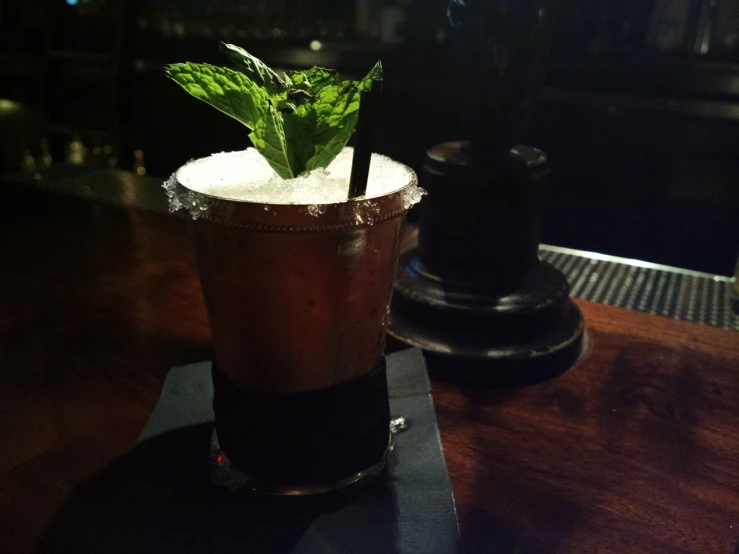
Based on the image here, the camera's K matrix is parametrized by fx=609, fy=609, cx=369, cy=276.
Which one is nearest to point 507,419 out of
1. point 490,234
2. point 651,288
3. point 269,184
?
point 490,234

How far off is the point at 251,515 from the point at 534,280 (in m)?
0.57

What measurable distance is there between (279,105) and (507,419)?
1.52 ft

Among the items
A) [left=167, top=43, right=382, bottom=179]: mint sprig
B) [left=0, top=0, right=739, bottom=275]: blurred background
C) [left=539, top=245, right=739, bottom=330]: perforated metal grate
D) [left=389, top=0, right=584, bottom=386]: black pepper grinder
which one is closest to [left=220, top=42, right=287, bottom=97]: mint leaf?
[left=167, top=43, right=382, bottom=179]: mint sprig

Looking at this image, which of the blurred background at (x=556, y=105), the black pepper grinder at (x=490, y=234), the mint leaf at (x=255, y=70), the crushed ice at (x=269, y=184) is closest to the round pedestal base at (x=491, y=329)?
the black pepper grinder at (x=490, y=234)

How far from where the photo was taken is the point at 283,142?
1.88ft

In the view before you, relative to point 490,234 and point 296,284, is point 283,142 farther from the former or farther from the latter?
point 490,234

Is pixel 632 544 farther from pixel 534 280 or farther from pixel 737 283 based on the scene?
pixel 737 283

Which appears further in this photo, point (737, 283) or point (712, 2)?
point (712, 2)

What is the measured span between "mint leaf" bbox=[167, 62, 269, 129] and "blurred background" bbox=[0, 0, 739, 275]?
1.19 metres

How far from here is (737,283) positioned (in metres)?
1.13

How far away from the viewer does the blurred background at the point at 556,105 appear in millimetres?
2654

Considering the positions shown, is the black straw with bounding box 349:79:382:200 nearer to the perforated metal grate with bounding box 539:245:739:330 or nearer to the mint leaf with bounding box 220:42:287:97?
the mint leaf with bounding box 220:42:287:97

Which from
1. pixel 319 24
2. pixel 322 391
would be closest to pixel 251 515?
pixel 322 391

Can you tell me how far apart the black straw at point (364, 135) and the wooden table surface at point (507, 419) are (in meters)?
0.33
